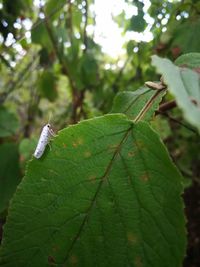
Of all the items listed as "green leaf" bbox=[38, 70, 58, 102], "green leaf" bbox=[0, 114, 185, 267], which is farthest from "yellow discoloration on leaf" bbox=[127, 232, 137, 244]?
"green leaf" bbox=[38, 70, 58, 102]

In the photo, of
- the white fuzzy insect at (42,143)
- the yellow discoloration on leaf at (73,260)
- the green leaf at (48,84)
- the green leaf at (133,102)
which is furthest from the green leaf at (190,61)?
the green leaf at (48,84)

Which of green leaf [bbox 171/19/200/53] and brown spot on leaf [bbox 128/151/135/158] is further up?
green leaf [bbox 171/19/200/53]

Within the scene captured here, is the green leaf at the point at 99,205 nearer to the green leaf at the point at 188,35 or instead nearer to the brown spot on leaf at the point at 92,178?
the brown spot on leaf at the point at 92,178

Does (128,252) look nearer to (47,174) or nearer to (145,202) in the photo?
(145,202)

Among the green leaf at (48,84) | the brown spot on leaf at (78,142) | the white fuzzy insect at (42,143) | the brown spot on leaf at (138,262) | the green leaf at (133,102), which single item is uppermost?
the green leaf at (48,84)

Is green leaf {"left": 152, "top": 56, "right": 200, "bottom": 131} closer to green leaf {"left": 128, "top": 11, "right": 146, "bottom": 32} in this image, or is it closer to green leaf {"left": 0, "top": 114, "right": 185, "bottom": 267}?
green leaf {"left": 0, "top": 114, "right": 185, "bottom": 267}

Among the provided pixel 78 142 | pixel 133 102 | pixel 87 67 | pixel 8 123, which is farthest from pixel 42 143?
pixel 8 123

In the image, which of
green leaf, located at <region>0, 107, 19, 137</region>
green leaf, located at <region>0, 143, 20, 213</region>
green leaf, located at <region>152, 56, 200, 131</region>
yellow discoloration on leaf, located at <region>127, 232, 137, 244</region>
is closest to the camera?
green leaf, located at <region>152, 56, 200, 131</region>

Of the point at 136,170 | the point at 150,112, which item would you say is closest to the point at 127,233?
the point at 136,170

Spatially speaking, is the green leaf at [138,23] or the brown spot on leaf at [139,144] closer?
the brown spot on leaf at [139,144]
